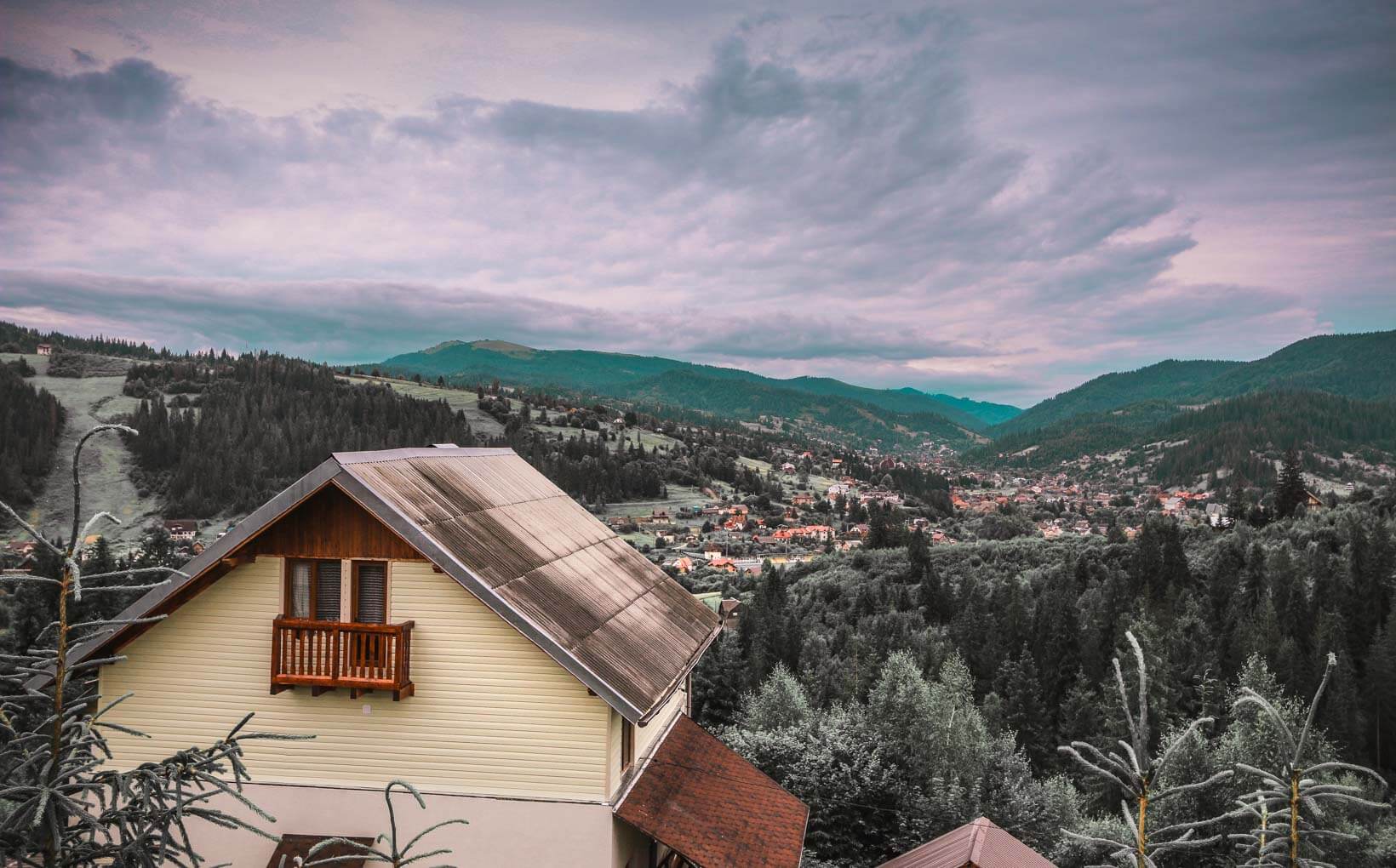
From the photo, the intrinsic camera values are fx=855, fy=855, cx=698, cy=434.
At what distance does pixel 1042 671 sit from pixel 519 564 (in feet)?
150

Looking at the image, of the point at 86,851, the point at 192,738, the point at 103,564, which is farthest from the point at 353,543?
the point at 103,564

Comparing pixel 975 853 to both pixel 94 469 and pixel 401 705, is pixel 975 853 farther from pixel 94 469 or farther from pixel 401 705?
pixel 94 469

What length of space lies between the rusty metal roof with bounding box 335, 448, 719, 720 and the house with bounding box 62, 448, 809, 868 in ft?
0.16

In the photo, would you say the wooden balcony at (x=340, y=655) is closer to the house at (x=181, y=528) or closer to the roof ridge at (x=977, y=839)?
the roof ridge at (x=977, y=839)

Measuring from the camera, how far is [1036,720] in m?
44.2

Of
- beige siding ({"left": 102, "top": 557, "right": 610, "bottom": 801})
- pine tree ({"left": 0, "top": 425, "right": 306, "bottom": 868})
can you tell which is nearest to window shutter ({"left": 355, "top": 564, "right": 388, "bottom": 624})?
beige siding ({"left": 102, "top": 557, "right": 610, "bottom": 801})

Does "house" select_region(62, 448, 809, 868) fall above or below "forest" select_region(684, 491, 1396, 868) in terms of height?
above

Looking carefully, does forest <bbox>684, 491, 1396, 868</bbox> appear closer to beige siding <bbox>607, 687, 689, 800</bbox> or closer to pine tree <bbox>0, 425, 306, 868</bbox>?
beige siding <bbox>607, 687, 689, 800</bbox>

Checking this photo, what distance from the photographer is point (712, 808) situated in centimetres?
1266

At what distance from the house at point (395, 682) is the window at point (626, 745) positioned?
133 mm

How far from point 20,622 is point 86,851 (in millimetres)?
58540

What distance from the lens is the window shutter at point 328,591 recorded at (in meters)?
11.1

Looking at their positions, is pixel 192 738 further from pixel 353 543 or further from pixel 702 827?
pixel 702 827

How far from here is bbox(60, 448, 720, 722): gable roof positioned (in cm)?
1039
